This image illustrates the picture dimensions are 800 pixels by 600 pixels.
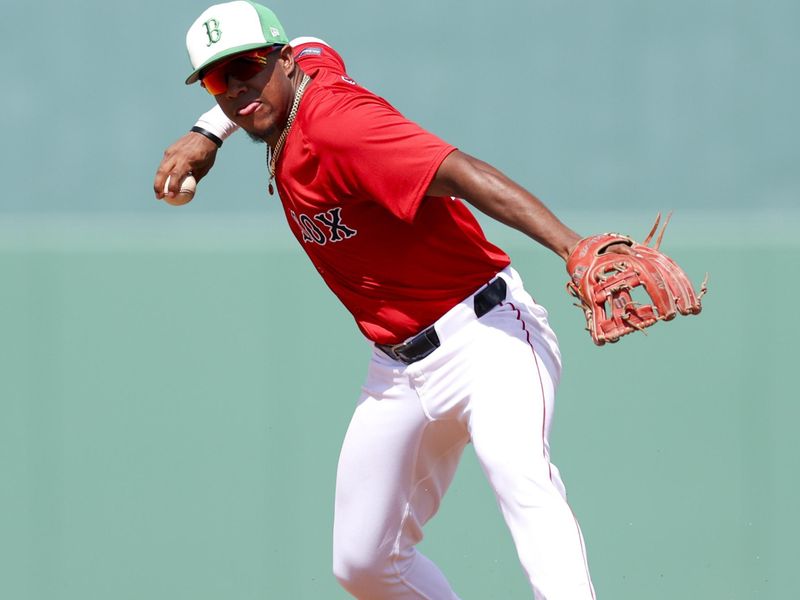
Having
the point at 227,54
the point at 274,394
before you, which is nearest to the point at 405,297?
the point at 227,54

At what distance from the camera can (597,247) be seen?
8.86ft

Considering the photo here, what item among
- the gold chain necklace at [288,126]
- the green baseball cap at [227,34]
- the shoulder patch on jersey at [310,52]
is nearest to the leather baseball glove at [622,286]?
the gold chain necklace at [288,126]

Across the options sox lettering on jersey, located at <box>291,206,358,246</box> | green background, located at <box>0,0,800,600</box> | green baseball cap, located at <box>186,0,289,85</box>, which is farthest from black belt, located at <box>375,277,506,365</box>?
green background, located at <box>0,0,800,600</box>

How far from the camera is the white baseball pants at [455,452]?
112 inches

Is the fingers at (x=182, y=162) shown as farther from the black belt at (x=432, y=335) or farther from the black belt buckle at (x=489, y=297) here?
the black belt buckle at (x=489, y=297)

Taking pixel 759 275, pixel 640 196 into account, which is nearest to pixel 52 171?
pixel 640 196

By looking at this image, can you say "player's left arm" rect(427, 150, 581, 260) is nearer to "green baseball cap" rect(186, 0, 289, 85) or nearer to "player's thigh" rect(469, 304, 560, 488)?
"player's thigh" rect(469, 304, 560, 488)

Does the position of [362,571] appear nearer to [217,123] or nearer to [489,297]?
[489,297]

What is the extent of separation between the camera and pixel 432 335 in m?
3.14

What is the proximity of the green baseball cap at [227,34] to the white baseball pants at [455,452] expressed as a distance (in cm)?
79

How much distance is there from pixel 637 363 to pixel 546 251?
52 cm

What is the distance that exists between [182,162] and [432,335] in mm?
847

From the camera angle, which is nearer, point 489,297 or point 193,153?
point 489,297

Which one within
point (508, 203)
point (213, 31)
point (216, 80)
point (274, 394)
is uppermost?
point (213, 31)
